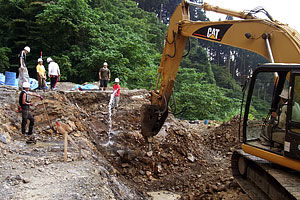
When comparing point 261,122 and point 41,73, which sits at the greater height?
point 41,73

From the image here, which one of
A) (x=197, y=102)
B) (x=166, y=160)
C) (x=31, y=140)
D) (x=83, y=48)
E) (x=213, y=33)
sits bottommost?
(x=166, y=160)

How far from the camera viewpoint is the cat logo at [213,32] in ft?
17.0

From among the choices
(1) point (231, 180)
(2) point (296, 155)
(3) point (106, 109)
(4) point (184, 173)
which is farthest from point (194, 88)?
(2) point (296, 155)

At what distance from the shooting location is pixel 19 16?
1722 cm

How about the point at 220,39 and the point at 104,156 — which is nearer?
the point at 220,39

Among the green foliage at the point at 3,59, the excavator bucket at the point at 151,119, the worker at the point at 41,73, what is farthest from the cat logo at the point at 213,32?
the green foliage at the point at 3,59

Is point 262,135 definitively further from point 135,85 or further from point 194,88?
point 194,88

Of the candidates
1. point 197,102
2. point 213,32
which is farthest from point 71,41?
point 213,32

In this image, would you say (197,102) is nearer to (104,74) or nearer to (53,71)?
(104,74)

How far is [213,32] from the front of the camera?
5.41 metres

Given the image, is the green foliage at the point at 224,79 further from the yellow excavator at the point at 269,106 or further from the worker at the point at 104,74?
the yellow excavator at the point at 269,106

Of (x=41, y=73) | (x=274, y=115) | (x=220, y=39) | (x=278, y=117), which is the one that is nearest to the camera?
(x=278, y=117)

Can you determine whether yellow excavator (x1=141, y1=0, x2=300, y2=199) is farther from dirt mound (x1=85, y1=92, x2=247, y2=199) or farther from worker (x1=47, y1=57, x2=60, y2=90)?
worker (x1=47, y1=57, x2=60, y2=90)

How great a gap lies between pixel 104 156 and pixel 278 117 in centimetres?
495
